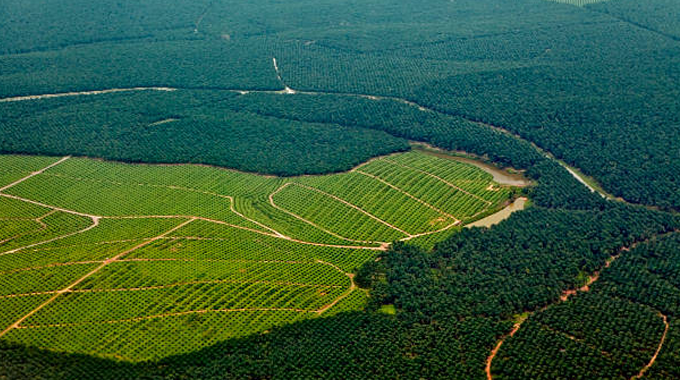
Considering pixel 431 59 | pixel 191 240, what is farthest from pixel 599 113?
pixel 191 240

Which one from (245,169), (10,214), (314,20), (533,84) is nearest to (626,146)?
(533,84)

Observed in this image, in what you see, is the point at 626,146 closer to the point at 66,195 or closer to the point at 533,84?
the point at 533,84

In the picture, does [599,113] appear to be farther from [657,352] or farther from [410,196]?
[657,352]

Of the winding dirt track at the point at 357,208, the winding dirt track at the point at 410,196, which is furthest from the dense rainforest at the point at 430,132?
the winding dirt track at the point at 357,208

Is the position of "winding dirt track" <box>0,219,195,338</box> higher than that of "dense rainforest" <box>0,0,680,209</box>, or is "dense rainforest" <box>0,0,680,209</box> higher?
"dense rainforest" <box>0,0,680,209</box>

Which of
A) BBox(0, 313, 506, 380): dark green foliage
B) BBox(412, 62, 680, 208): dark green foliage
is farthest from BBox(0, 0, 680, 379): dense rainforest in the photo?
BBox(412, 62, 680, 208): dark green foliage

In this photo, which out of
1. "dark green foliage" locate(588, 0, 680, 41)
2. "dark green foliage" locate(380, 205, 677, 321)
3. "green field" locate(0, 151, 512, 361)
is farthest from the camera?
"dark green foliage" locate(588, 0, 680, 41)

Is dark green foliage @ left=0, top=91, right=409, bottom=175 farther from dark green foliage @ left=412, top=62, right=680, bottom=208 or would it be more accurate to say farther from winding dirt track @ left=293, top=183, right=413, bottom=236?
dark green foliage @ left=412, top=62, right=680, bottom=208

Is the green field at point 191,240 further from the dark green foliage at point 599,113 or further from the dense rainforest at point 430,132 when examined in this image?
the dark green foliage at point 599,113
